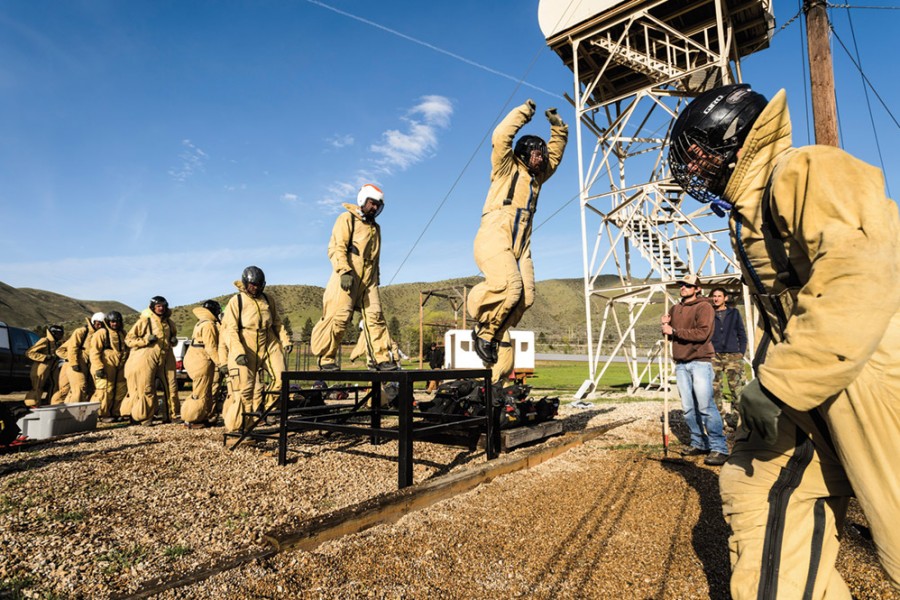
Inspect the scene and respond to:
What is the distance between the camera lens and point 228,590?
7.45 ft

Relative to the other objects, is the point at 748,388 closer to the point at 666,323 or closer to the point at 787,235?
the point at 787,235

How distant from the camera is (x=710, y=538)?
3.02 m

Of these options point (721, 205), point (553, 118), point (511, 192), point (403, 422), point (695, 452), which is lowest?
point (695, 452)

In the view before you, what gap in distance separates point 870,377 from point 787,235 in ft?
1.65

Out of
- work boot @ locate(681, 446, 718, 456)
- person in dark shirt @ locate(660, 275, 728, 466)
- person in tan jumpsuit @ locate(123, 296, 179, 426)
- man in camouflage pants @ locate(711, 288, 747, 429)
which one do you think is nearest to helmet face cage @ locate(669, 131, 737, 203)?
person in dark shirt @ locate(660, 275, 728, 466)

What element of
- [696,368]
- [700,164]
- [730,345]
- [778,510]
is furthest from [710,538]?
[730,345]

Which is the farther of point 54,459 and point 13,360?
point 13,360

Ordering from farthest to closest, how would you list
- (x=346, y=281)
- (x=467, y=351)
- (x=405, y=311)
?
1. (x=405, y=311)
2. (x=467, y=351)
3. (x=346, y=281)

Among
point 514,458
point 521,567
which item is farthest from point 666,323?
point 521,567

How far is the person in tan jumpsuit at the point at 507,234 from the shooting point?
17.7 ft

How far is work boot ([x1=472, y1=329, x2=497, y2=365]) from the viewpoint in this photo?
575 centimetres

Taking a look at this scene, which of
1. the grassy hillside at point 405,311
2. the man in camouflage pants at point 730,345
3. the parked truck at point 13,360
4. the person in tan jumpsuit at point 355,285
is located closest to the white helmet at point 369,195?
the person in tan jumpsuit at point 355,285

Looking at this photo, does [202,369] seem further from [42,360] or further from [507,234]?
[42,360]

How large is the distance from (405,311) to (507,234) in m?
109
